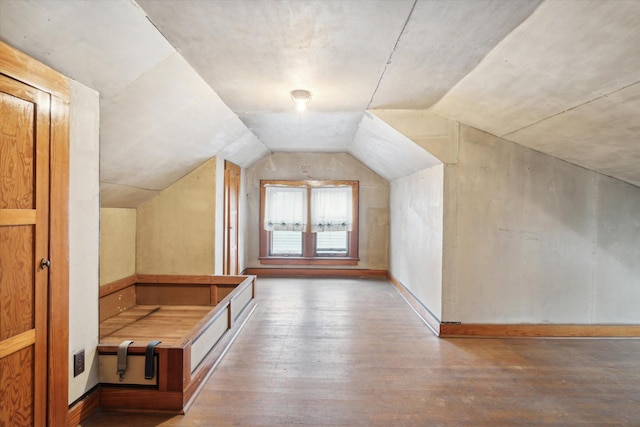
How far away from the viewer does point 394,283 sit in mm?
5711

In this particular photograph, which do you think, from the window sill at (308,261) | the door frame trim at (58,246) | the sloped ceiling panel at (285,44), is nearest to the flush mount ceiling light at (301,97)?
the sloped ceiling panel at (285,44)

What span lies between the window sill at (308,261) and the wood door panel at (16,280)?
484 cm

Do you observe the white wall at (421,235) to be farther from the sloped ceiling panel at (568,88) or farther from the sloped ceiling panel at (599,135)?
the sloped ceiling panel at (599,135)

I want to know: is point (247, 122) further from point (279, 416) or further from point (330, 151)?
point (279, 416)

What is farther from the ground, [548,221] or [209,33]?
[209,33]

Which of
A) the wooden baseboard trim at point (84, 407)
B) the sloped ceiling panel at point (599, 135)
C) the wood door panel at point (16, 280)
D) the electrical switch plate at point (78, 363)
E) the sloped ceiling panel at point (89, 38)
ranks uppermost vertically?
the sloped ceiling panel at point (89, 38)

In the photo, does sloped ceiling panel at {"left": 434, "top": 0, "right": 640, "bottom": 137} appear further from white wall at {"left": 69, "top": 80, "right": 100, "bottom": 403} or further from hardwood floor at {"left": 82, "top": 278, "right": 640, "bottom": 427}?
white wall at {"left": 69, "top": 80, "right": 100, "bottom": 403}

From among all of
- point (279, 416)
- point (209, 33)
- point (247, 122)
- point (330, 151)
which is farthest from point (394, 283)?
point (209, 33)

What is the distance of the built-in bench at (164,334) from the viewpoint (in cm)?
218

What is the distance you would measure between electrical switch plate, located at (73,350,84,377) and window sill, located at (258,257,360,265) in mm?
4465

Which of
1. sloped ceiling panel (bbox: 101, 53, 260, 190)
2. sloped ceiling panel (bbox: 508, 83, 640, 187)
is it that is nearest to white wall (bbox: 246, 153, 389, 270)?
sloped ceiling panel (bbox: 101, 53, 260, 190)

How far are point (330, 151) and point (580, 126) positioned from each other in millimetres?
4083

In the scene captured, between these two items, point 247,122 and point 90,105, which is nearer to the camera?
point 90,105

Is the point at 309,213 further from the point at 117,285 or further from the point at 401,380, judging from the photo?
the point at 401,380
